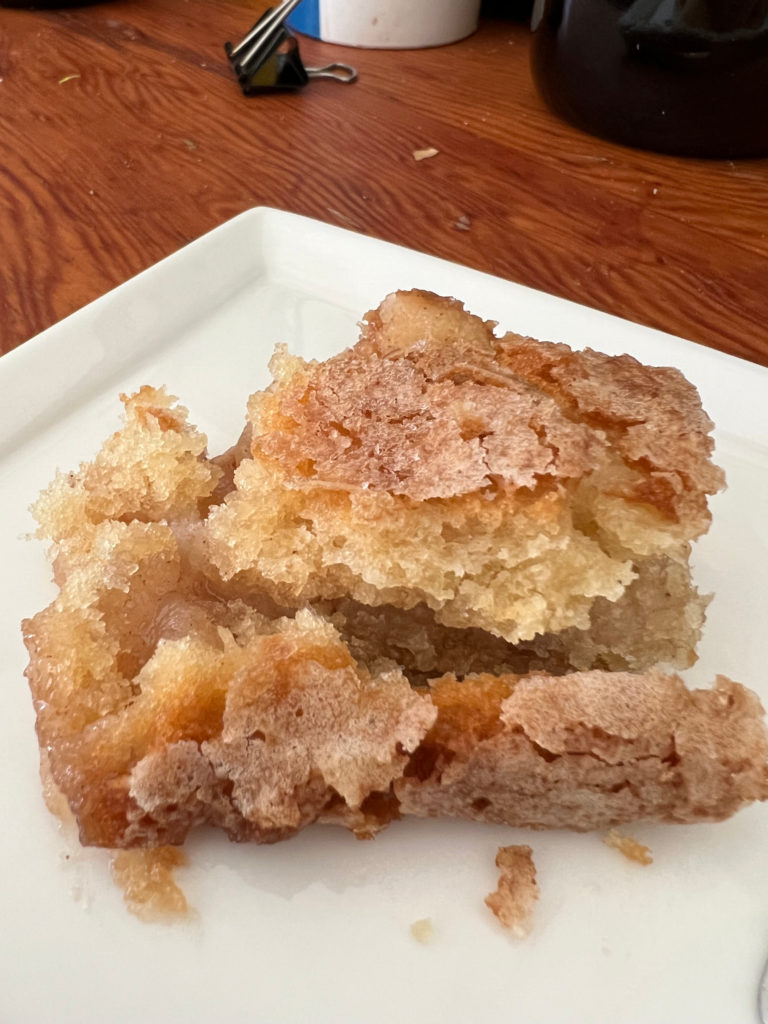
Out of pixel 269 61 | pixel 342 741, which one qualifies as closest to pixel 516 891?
pixel 342 741

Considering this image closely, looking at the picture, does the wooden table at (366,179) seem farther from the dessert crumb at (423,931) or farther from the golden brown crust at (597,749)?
the dessert crumb at (423,931)

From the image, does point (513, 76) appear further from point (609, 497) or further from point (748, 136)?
point (609, 497)

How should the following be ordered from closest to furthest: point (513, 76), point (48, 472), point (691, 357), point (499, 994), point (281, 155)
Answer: point (499, 994) → point (48, 472) → point (691, 357) → point (281, 155) → point (513, 76)

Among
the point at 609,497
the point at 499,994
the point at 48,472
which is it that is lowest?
the point at 499,994

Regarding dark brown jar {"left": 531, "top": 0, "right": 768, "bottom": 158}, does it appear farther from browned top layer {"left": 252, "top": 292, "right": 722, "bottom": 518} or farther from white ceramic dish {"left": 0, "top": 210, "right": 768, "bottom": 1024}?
white ceramic dish {"left": 0, "top": 210, "right": 768, "bottom": 1024}

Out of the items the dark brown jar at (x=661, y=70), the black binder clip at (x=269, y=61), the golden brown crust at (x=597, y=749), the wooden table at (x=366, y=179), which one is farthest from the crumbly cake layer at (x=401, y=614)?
the black binder clip at (x=269, y=61)

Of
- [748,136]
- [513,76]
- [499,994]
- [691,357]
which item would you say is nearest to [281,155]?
[513,76]

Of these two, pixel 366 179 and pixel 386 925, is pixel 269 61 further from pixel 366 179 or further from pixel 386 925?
pixel 386 925
